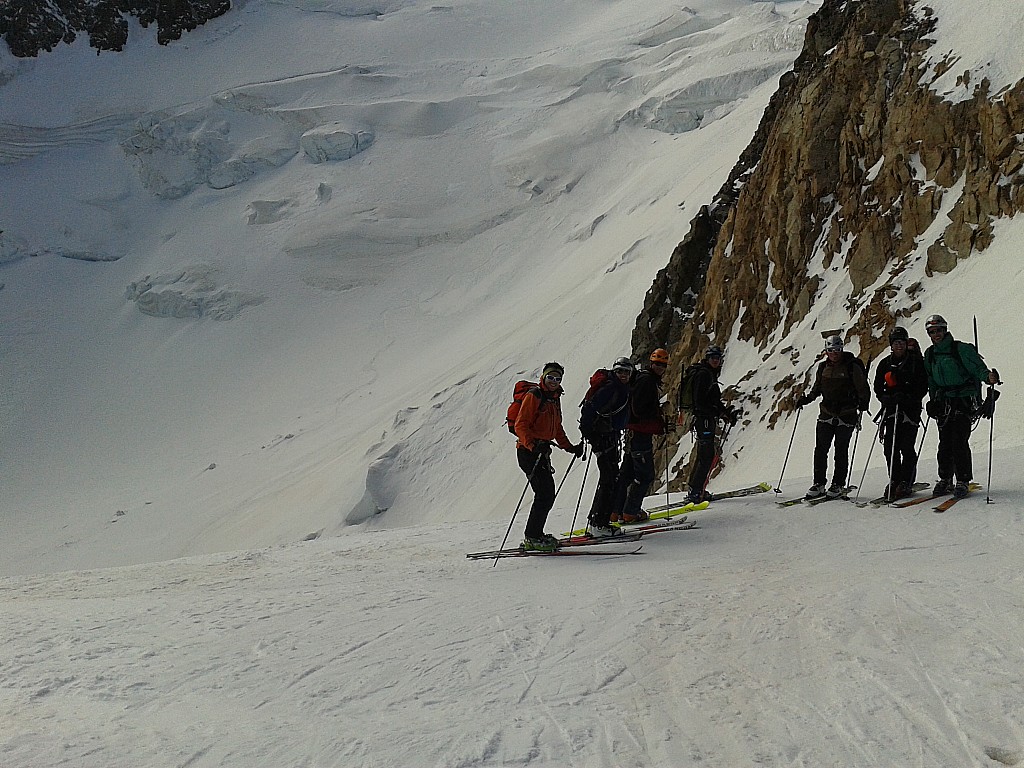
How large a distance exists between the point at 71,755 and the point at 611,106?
5040cm

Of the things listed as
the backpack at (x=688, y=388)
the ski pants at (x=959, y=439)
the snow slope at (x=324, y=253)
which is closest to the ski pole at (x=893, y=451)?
the ski pants at (x=959, y=439)

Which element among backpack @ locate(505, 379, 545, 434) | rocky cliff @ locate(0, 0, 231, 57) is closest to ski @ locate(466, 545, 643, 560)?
backpack @ locate(505, 379, 545, 434)

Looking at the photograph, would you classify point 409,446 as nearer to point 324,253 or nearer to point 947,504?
point 947,504

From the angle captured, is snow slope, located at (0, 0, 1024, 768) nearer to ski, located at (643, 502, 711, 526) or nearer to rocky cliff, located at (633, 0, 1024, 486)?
ski, located at (643, 502, 711, 526)

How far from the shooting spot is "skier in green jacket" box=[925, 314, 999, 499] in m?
7.79

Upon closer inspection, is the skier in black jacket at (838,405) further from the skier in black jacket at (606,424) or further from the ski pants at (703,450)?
the skier in black jacket at (606,424)

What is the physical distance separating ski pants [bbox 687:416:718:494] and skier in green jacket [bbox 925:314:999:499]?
2.31 metres

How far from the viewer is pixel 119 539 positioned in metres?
28.3

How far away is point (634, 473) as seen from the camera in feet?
28.7

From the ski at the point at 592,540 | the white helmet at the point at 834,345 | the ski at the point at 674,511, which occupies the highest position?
the white helmet at the point at 834,345

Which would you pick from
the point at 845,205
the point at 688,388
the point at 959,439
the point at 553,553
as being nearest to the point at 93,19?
the point at 845,205

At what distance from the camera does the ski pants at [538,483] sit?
757cm

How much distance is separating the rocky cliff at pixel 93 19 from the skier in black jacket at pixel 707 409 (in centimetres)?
7283

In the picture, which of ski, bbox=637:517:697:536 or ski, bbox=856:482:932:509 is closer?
ski, bbox=856:482:932:509
